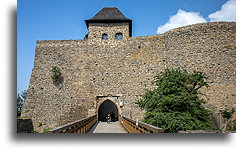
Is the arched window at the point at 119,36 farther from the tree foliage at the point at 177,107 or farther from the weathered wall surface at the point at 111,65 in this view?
the tree foliage at the point at 177,107

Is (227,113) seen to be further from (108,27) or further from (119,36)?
(108,27)

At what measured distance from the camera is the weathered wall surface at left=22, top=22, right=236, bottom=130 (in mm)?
9950

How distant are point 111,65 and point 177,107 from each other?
5.21 m

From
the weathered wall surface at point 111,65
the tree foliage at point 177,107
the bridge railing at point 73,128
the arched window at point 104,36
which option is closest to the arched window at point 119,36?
the weathered wall surface at point 111,65

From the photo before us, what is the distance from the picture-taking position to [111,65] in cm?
1143

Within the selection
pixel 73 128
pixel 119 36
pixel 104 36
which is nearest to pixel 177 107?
pixel 73 128

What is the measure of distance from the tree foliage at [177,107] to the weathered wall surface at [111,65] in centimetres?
247

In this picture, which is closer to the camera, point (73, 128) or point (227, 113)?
point (73, 128)

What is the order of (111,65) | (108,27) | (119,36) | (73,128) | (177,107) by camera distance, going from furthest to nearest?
(108,27), (119,36), (111,65), (177,107), (73,128)

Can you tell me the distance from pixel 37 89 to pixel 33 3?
6.88 m

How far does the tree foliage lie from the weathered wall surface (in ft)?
8.10

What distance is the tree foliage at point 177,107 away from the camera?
249 inches

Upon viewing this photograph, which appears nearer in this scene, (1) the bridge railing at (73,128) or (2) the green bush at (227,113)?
(1) the bridge railing at (73,128)

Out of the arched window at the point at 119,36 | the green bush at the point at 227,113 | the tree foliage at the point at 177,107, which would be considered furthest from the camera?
the arched window at the point at 119,36
